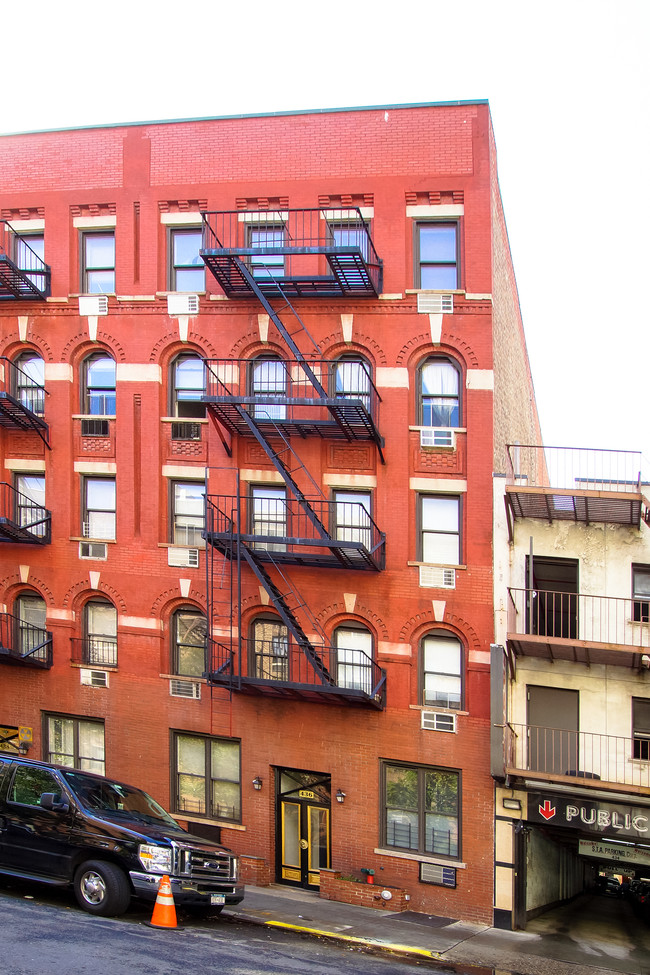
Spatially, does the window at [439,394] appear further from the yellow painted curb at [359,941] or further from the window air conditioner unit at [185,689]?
the yellow painted curb at [359,941]

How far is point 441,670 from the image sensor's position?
2066cm

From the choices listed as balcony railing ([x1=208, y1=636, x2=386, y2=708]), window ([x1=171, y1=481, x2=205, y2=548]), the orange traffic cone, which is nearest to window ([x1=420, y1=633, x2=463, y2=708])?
balcony railing ([x1=208, y1=636, x2=386, y2=708])

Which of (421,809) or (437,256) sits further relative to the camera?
(437,256)

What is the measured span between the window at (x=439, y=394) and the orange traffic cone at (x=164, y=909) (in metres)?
11.2

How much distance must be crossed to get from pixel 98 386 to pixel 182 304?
307 centimetres

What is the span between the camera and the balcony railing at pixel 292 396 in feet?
65.4

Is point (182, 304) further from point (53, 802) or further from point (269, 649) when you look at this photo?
point (53, 802)

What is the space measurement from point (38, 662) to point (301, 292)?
1101 centimetres

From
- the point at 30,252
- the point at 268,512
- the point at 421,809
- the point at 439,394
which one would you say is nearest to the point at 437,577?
the point at 439,394

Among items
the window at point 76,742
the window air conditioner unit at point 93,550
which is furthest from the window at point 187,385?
the window at point 76,742

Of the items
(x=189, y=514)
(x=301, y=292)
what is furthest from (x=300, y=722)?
(x=301, y=292)

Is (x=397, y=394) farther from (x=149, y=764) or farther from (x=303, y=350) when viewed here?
(x=149, y=764)

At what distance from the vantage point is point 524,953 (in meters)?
18.0

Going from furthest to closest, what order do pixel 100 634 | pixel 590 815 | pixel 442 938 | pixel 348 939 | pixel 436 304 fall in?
pixel 100 634
pixel 436 304
pixel 590 815
pixel 442 938
pixel 348 939
